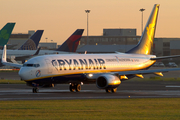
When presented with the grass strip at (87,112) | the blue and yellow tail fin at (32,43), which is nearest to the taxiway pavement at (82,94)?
the grass strip at (87,112)

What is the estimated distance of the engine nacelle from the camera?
36969mm

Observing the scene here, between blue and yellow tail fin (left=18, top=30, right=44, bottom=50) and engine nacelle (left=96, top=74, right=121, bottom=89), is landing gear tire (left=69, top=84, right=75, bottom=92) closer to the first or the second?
engine nacelle (left=96, top=74, right=121, bottom=89)

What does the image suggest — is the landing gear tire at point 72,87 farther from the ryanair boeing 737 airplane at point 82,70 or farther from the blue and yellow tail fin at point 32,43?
the blue and yellow tail fin at point 32,43

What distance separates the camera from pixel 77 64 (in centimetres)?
3828

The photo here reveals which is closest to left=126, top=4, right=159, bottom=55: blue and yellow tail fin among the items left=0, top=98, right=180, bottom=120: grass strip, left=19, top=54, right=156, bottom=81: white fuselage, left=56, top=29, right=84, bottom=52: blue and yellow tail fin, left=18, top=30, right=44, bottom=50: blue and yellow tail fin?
left=19, top=54, right=156, bottom=81: white fuselage

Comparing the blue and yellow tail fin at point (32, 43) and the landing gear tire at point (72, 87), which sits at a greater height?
the blue and yellow tail fin at point (32, 43)

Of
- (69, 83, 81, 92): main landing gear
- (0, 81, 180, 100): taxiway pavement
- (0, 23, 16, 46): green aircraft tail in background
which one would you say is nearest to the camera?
(0, 81, 180, 100): taxiway pavement

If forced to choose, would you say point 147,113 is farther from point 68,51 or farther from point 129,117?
point 68,51

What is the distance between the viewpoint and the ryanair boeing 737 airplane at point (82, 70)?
118 feet

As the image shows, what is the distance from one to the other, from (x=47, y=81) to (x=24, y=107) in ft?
42.1

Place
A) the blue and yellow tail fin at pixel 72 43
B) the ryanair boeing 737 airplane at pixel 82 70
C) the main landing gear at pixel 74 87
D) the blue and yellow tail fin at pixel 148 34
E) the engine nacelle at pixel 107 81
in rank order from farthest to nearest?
the blue and yellow tail fin at pixel 72 43 → the blue and yellow tail fin at pixel 148 34 → the main landing gear at pixel 74 87 → the engine nacelle at pixel 107 81 → the ryanair boeing 737 airplane at pixel 82 70

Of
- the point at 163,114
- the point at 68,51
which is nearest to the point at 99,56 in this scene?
the point at 163,114

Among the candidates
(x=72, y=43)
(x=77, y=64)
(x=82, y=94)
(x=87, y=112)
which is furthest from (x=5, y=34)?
(x=87, y=112)

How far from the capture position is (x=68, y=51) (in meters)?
91.9
